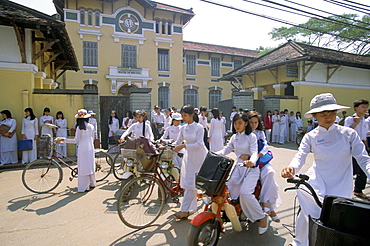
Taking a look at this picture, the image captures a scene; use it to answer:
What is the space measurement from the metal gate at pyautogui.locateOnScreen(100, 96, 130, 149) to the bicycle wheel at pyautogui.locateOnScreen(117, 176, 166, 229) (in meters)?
8.13

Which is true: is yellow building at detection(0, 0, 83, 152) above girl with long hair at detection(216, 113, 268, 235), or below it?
above

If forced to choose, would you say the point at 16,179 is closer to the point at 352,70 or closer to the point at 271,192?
the point at 271,192

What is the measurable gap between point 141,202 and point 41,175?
Result: 2.94 m

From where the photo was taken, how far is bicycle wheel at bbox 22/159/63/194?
5.43 metres

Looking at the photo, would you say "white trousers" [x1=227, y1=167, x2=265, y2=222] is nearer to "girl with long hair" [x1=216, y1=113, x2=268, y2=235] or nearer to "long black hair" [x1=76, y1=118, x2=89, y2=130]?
"girl with long hair" [x1=216, y1=113, x2=268, y2=235]

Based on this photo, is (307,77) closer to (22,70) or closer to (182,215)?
(182,215)

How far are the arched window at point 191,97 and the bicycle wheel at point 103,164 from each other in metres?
17.9

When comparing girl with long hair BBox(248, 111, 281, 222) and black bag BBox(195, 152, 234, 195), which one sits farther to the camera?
girl with long hair BBox(248, 111, 281, 222)

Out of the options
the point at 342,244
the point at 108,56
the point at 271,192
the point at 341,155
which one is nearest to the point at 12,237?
the point at 271,192

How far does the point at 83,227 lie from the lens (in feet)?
12.9

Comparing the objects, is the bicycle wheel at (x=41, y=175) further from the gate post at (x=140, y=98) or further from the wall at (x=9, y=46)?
the gate post at (x=140, y=98)

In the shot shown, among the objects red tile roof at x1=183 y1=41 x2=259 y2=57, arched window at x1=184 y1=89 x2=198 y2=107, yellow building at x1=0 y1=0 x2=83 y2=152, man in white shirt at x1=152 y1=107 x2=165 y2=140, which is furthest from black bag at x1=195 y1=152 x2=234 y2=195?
red tile roof at x1=183 y1=41 x2=259 y2=57

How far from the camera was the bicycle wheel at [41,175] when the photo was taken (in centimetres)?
543

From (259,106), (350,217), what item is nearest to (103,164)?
(350,217)
